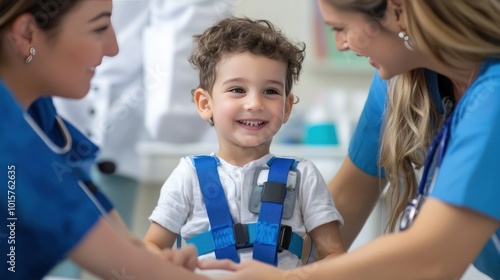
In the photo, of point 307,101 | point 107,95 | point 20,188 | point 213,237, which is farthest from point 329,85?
point 20,188

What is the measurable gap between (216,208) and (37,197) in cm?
27

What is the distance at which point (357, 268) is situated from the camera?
31.1 inches

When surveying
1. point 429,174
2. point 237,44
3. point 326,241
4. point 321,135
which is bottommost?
point 321,135

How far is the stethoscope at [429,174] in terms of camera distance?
822 mm

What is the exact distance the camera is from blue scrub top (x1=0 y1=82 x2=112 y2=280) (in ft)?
2.26

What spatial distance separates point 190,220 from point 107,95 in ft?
2.70

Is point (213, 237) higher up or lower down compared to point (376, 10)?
lower down

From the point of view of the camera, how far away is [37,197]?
27.4 inches

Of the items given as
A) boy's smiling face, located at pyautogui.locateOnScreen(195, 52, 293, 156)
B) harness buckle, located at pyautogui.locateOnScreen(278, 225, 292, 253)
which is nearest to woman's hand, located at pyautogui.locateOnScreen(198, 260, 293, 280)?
harness buckle, located at pyautogui.locateOnScreen(278, 225, 292, 253)

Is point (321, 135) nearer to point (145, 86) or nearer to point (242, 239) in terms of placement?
point (145, 86)

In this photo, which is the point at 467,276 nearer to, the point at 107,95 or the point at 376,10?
the point at 376,10

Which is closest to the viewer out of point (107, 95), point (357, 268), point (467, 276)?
point (357, 268)

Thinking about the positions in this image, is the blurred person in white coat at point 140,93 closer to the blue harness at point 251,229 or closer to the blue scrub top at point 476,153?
the blue harness at point 251,229

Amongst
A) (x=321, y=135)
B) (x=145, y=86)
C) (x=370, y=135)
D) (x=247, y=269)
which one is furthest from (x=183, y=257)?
(x=321, y=135)
